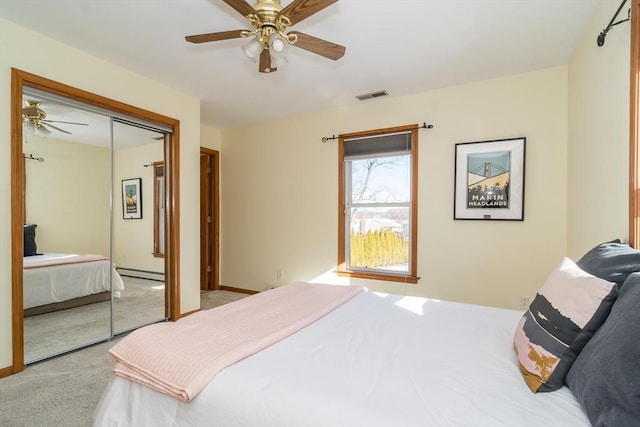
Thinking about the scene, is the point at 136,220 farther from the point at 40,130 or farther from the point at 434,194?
the point at 434,194

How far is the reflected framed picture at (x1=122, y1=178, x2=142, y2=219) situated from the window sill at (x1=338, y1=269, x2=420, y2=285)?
2406 millimetres

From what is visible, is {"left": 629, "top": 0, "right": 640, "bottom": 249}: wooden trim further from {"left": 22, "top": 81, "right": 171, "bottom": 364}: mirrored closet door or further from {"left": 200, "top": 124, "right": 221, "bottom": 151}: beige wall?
{"left": 200, "top": 124, "right": 221, "bottom": 151}: beige wall

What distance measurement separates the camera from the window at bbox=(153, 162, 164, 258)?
336 centimetres

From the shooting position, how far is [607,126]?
191cm

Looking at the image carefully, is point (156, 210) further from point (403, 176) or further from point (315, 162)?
point (403, 176)

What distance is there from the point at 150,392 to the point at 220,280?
12.9 ft

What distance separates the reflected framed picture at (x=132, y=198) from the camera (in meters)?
3.12

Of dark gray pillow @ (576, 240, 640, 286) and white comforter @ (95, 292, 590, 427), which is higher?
dark gray pillow @ (576, 240, 640, 286)

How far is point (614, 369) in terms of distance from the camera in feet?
2.63

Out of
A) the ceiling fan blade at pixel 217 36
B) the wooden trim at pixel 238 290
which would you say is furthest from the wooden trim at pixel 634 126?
the wooden trim at pixel 238 290

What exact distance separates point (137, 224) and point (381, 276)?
2.76 metres

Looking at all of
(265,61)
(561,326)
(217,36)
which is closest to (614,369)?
(561,326)

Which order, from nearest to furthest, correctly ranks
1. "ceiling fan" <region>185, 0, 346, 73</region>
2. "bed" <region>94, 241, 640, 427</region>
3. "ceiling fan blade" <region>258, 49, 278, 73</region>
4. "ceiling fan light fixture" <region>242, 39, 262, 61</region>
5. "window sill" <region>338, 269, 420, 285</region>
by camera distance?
1. "bed" <region>94, 241, 640, 427</region>
2. "ceiling fan" <region>185, 0, 346, 73</region>
3. "ceiling fan light fixture" <region>242, 39, 262, 61</region>
4. "ceiling fan blade" <region>258, 49, 278, 73</region>
5. "window sill" <region>338, 269, 420, 285</region>

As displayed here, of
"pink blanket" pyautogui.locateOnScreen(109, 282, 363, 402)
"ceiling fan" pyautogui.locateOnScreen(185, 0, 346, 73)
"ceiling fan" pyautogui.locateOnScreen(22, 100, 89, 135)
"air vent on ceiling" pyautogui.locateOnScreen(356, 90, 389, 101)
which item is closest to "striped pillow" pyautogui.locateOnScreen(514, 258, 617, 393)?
"pink blanket" pyautogui.locateOnScreen(109, 282, 363, 402)
